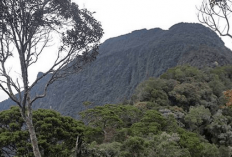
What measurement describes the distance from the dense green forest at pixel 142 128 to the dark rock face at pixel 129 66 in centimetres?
3432

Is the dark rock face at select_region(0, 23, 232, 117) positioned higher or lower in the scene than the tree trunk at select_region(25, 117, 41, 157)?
higher

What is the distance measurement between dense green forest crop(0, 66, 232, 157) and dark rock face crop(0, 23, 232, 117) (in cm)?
3432

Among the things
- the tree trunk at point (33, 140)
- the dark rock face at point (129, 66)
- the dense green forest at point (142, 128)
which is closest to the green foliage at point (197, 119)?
the dense green forest at point (142, 128)

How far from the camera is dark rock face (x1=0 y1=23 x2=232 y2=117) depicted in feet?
265

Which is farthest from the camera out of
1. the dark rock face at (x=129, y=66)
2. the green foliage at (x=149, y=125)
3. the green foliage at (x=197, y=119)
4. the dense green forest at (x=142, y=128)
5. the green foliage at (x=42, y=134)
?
the dark rock face at (x=129, y=66)

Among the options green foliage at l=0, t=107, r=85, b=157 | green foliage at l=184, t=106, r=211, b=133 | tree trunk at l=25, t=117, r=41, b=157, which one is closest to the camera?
tree trunk at l=25, t=117, r=41, b=157

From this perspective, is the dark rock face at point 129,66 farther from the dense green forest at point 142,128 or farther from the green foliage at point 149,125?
the green foliage at point 149,125

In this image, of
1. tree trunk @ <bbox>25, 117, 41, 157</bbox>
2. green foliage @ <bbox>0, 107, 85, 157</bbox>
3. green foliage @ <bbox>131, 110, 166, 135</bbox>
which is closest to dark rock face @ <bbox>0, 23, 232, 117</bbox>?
green foliage @ <bbox>131, 110, 166, 135</bbox>

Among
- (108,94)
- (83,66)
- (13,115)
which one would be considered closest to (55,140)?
(13,115)

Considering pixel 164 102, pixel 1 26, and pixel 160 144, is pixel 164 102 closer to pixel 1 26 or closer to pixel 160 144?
pixel 160 144

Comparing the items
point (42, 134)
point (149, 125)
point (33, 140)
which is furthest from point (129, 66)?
point (33, 140)

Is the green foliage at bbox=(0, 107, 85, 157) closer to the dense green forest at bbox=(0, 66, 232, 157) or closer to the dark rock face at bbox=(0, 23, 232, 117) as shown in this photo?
the dense green forest at bbox=(0, 66, 232, 157)

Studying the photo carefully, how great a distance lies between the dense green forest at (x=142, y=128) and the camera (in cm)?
951

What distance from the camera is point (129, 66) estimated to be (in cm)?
9950
